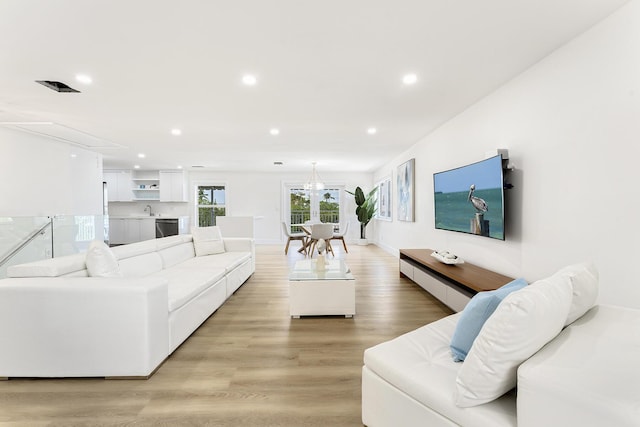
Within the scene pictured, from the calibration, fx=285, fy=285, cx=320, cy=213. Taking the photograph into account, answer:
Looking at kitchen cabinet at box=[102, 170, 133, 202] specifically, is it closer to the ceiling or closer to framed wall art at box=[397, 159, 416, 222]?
the ceiling

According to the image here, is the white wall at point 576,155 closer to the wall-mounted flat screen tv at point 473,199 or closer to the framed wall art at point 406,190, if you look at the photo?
the wall-mounted flat screen tv at point 473,199

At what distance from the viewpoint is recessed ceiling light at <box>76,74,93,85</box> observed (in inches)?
101

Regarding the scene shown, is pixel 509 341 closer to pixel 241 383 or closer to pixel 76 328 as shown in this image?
pixel 241 383

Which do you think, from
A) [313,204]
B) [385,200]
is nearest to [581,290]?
[385,200]

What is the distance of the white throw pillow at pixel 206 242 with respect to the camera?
4.38m

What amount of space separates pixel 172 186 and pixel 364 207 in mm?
5767

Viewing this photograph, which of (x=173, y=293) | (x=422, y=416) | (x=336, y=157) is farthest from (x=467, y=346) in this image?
(x=336, y=157)

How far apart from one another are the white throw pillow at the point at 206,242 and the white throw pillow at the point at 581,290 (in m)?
4.21

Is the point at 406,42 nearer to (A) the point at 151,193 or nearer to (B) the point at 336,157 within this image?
(B) the point at 336,157

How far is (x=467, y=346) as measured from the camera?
4.34 ft

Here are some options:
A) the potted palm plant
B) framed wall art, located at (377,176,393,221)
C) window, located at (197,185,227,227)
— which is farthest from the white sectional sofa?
window, located at (197,185,227,227)

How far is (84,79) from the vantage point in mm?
2631

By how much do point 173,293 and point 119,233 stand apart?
7.57 m

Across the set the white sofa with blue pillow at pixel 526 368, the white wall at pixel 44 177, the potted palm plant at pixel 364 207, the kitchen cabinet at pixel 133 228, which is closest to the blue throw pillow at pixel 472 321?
the white sofa with blue pillow at pixel 526 368
